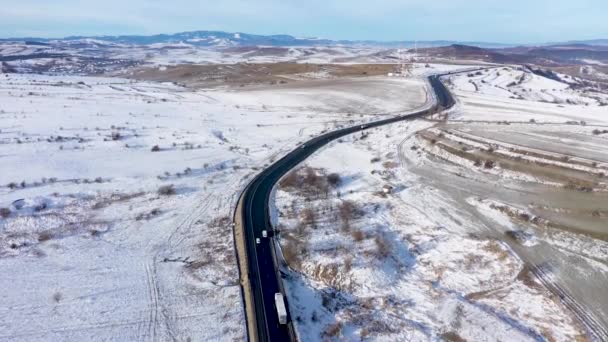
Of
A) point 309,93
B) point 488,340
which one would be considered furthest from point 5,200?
point 309,93

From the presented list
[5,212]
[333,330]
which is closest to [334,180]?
[333,330]

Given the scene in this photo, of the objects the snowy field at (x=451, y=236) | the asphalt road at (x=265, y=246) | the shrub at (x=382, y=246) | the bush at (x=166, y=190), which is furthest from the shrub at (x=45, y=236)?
the shrub at (x=382, y=246)

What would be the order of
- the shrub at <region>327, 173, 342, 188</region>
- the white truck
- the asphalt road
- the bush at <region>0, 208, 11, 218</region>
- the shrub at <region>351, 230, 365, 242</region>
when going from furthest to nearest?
the shrub at <region>327, 173, 342, 188</region> < the bush at <region>0, 208, 11, 218</region> < the shrub at <region>351, 230, 365, 242</region> < the asphalt road < the white truck

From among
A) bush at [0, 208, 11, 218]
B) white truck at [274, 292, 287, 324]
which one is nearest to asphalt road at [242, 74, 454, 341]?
white truck at [274, 292, 287, 324]

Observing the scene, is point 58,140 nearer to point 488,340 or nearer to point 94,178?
point 94,178

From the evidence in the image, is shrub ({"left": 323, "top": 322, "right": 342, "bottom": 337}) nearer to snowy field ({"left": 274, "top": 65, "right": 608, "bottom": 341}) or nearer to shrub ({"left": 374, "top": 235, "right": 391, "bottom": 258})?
snowy field ({"left": 274, "top": 65, "right": 608, "bottom": 341})

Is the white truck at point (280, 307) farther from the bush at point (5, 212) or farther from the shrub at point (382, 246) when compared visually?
the bush at point (5, 212)
